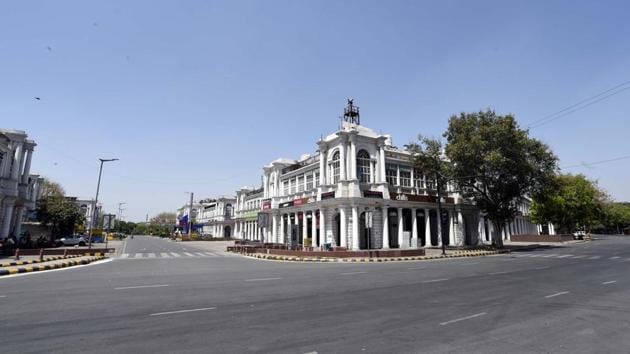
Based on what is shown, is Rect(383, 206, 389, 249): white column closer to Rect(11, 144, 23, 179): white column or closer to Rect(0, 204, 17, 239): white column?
Rect(0, 204, 17, 239): white column

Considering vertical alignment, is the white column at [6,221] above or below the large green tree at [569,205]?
below

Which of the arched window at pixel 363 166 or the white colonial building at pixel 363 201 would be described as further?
the arched window at pixel 363 166

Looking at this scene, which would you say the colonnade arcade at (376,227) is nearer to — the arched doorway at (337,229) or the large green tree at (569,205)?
the arched doorway at (337,229)

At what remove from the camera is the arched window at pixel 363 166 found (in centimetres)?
3997

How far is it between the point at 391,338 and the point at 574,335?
3.60 m

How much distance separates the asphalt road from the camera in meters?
Result: 5.90

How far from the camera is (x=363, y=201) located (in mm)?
37969

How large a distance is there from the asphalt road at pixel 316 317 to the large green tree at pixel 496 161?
25.7 metres

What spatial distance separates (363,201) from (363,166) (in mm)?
4656

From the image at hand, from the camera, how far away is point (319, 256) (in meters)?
29.1

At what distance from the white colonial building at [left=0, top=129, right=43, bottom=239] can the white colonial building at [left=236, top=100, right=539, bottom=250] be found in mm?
26973

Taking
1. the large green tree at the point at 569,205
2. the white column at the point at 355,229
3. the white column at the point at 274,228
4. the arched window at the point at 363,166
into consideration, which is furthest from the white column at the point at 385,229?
the large green tree at the point at 569,205

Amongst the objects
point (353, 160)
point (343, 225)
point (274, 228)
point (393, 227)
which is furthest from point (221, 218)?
point (353, 160)

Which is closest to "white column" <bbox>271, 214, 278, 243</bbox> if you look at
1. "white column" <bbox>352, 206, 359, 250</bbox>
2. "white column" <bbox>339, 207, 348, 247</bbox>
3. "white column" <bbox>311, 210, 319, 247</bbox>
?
"white column" <bbox>311, 210, 319, 247</bbox>
